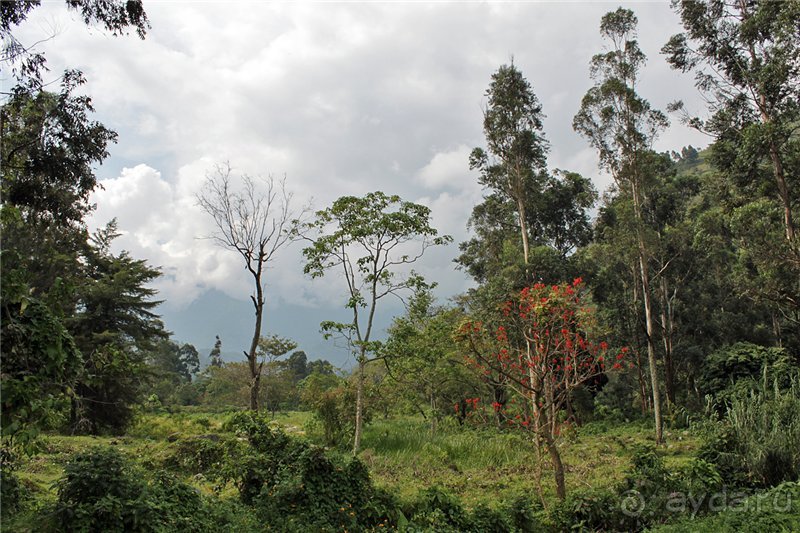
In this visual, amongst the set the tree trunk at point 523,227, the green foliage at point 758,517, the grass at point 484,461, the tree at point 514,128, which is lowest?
the grass at point 484,461

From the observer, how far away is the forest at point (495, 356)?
495 cm

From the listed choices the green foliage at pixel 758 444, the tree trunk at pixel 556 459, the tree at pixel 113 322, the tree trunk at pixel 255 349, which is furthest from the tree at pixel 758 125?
the tree at pixel 113 322

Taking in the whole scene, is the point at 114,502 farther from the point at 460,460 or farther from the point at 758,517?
the point at 460,460

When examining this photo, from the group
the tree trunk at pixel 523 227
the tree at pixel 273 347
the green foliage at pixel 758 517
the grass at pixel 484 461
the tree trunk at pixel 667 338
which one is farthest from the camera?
the tree at pixel 273 347

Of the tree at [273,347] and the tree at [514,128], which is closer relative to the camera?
the tree at [514,128]


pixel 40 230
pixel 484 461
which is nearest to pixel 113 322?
pixel 40 230

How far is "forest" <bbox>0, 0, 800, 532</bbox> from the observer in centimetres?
495

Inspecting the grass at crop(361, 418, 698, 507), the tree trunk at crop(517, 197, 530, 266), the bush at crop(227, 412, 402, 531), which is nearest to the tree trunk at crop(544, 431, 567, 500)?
the grass at crop(361, 418, 698, 507)

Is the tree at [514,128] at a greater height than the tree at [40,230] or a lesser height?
greater

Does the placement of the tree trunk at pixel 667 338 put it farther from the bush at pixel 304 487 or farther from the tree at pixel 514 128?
the bush at pixel 304 487

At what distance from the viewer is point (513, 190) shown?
15.5 meters

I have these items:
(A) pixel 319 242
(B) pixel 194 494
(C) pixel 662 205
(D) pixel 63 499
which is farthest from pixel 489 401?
(D) pixel 63 499

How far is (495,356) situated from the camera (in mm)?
7605

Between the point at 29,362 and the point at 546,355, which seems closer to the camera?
the point at 29,362
